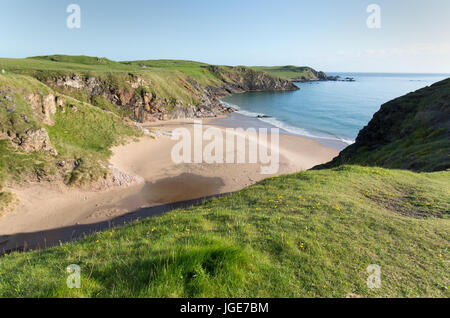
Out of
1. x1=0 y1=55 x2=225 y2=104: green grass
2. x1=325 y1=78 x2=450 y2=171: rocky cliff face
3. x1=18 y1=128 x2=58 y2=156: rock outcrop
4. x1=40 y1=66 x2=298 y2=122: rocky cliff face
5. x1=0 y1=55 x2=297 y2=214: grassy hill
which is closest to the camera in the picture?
x1=325 y1=78 x2=450 y2=171: rocky cliff face

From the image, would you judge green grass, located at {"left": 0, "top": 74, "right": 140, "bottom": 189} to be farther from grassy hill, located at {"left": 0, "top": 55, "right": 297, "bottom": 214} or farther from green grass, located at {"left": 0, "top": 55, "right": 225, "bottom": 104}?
green grass, located at {"left": 0, "top": 55, "right": 225, "bottom": 104}

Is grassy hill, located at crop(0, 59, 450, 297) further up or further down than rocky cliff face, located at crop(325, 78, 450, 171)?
further down

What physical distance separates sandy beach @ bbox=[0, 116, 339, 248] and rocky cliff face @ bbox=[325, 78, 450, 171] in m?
8.39

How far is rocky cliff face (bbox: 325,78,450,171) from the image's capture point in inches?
673

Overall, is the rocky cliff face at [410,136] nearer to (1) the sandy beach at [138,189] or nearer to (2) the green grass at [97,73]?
(1) the sandy beach at [138,189]


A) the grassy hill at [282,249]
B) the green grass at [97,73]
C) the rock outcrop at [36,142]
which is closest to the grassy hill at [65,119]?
the rock outcrop at [36,142]

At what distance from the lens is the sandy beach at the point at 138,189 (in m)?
17.6

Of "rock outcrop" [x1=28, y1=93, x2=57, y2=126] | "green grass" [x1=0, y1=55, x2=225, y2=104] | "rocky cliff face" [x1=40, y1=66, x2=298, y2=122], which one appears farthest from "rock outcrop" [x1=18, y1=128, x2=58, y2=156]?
"rocky cliff face" [x1=40, y1=66, x2=298, y2=122]

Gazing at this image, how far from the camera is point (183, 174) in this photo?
2634cm

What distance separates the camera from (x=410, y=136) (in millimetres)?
21109

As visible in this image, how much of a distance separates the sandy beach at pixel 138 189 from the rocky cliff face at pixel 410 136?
27.5ft

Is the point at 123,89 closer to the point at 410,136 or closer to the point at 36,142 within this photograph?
the point at 36,142

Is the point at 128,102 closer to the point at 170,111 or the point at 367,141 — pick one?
the point at 170,111

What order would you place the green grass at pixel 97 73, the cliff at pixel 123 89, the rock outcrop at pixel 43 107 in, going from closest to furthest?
the rock outcrop at pixel 43 107
the green grass at pixel 97 73
the cliff at pixel 123 89
